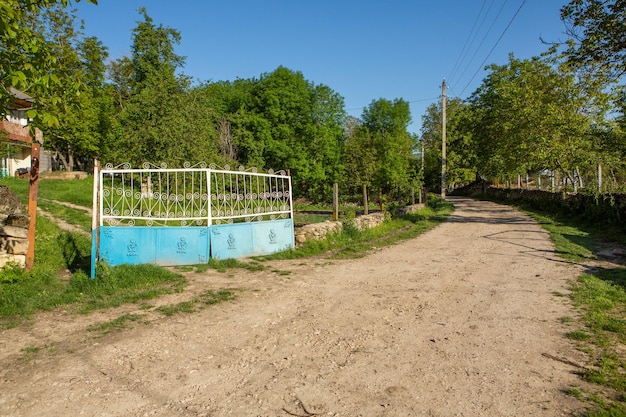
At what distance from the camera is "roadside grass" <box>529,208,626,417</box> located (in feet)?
11.5

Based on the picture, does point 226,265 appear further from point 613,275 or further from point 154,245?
point 613,275

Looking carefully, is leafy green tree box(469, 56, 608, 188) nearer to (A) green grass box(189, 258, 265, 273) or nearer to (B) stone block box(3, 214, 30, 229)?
(A) green grass box(189, 258, 265, 273)

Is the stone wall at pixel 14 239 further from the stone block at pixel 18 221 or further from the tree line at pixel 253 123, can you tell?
the tree line at pixel 253 123


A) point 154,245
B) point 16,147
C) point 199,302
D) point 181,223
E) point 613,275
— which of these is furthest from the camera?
point 16,147

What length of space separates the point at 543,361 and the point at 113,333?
16.3ft

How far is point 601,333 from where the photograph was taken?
5.00 metres

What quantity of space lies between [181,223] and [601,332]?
7.81 meters

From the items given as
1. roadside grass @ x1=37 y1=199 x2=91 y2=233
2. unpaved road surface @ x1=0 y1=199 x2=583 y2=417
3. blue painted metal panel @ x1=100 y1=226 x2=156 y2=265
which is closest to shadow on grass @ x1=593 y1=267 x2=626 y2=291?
unpaved road surface @ x1=0 y1=199 x2=583 y2=417

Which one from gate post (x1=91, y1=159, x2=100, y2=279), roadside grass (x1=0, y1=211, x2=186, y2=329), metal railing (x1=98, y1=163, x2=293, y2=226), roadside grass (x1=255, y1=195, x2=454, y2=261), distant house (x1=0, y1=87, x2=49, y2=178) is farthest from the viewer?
Answer: distant house (x1=0, y1=87, x2=49, y2=178)

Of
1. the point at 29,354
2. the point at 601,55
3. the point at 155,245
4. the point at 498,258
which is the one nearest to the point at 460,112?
the point at 601,55

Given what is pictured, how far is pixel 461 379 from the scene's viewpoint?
3.90 meters

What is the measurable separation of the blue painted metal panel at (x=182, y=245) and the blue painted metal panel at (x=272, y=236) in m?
1.46

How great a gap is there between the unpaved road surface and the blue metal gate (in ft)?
5.17

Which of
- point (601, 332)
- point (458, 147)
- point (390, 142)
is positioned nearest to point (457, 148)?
point (458, 147)
